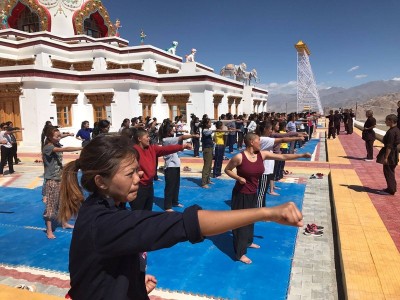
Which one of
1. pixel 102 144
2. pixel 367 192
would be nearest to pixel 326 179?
pixel 367 192

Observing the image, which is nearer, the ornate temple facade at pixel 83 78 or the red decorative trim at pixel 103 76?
the red decorative trim at pixel 103 76

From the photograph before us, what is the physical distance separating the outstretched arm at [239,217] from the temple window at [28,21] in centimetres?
3154

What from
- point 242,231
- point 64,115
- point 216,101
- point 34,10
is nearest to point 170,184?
point 242,231

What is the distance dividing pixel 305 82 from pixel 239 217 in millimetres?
65472

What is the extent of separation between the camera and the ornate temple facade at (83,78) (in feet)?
Result: 54.2

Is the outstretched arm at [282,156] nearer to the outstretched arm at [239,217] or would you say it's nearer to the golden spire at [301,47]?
the outstretched arm at [239,217]

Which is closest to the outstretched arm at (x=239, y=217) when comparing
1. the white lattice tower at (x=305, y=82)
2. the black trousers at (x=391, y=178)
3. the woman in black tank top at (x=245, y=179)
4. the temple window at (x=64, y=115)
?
the woman in black tank top at (x=245, y=179)

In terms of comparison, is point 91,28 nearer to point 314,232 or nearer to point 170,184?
point 170,184

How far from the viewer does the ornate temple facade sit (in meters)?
16.5

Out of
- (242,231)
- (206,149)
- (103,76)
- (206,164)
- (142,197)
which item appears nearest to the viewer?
(242,231)

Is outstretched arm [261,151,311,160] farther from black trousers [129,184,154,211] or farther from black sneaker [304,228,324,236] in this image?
black trousers [129,184,154,211]

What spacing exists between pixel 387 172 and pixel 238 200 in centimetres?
474

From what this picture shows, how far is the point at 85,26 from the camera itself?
28.7 metres

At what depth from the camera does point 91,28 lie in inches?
1156
